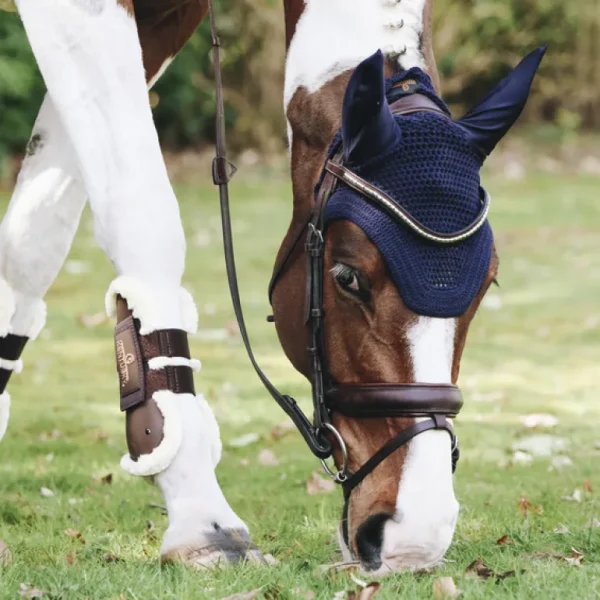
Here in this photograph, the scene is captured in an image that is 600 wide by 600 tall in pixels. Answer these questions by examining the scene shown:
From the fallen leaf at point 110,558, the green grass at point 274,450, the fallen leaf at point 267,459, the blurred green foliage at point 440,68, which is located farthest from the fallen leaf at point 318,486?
the blurred green foliage at point 440,68

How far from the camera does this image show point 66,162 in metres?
3.63

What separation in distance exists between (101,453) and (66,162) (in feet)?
6.13

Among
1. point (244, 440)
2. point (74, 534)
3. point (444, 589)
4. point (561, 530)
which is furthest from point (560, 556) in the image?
point (244, 440)

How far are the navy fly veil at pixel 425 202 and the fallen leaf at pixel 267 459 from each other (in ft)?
7.50

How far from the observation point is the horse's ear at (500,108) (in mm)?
2955

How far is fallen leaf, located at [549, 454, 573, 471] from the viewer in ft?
15.9

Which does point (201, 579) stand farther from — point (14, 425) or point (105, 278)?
point (105, 278)

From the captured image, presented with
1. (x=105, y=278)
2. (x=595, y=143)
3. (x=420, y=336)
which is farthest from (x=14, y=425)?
(x=595, y=143)

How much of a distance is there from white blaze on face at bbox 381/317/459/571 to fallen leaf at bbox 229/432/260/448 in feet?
8.89

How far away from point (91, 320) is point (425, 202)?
6.19 meters

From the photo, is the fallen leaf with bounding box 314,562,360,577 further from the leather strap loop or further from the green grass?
the leather strap loop

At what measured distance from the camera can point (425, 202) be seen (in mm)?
2791

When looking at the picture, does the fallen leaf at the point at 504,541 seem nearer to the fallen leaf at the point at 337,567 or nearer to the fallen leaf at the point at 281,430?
the fallen leaf at the point at 337,567

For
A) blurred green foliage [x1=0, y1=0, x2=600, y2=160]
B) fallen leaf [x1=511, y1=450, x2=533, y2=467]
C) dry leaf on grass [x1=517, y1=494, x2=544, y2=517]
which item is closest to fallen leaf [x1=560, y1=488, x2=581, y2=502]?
dry leaf on grass [x1=517, y1=494, x2=544, y2=517]
